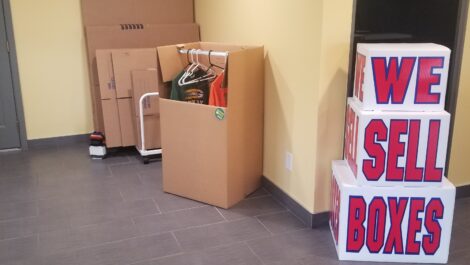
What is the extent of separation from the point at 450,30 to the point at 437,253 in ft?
4.58

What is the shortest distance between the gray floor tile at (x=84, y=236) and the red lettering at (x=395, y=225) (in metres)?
1.50

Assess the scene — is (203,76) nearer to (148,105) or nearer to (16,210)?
(148,105)

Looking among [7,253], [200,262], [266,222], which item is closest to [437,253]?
[266,222]

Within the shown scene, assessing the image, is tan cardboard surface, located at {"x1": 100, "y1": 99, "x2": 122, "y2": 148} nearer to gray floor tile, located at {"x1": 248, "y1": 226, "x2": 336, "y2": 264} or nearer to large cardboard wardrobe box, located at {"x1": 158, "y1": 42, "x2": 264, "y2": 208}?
large cardboard wardrobe box, located at {"x1": 158, "y1": 42, "x2": 264, "y2": 208}

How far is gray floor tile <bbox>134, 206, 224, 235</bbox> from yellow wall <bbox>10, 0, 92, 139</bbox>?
2.05 metres

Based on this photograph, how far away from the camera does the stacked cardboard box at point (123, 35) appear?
13.5ft

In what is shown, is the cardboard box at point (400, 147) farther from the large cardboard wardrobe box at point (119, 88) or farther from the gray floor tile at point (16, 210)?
the large cardboard wardrobe box at point (119, 88)

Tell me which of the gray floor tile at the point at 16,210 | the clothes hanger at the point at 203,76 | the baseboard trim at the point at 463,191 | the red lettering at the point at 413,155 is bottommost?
the gray floor tile at the point at 16,210

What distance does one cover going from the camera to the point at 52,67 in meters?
4.36

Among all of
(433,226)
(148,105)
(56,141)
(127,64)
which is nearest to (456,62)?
(433,226)

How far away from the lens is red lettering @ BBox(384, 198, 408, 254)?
2374 millimetres

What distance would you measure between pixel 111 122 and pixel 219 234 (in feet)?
6.22

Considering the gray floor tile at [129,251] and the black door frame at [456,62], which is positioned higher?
the black door frame at [456,62]

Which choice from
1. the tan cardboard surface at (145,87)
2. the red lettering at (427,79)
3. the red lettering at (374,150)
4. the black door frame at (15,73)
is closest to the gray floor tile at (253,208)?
the red lettering at (374,150)
